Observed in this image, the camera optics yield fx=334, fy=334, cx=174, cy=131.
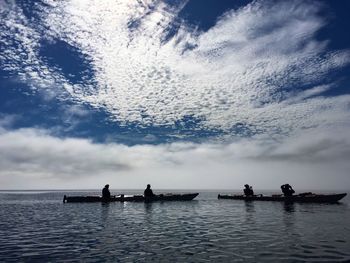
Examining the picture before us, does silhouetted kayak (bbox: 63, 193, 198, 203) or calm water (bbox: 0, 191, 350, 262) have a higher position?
silhouetted kayak (bbox: 63, 193, 198, 203)

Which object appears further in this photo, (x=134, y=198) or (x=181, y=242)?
(x=134, y=198)

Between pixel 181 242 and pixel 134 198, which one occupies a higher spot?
pixel 134 198

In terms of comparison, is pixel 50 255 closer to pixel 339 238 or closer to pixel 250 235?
pixel 250 235

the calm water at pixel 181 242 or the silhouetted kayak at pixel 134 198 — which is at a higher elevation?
the silhouetted kayak at pixel 134 198

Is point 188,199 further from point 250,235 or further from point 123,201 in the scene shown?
point 250,235

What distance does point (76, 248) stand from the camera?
18.4 meters

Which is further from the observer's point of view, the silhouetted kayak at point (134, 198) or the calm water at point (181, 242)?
the silhouetted kayak at point (134, 198)

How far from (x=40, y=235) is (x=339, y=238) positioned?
19.6 meters

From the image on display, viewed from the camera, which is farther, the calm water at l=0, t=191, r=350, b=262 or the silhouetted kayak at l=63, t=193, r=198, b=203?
the silhouetted kayak at l=63, t=193, r=198, b=203

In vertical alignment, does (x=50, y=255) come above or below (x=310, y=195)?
below

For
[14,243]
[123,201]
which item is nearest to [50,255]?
[14,243]

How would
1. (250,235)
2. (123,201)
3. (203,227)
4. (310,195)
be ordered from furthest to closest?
(123,201) → (310,195) → (203,227) → (250,235)

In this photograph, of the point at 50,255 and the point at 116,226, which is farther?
the point at 116,226

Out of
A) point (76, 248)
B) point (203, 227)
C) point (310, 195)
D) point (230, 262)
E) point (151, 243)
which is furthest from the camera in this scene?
point (310, 195)
